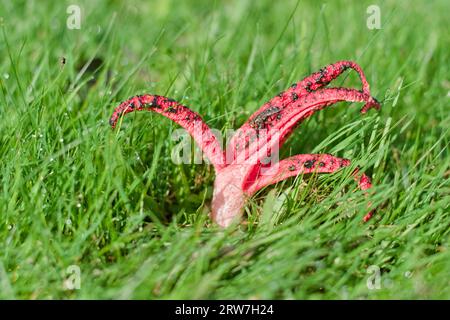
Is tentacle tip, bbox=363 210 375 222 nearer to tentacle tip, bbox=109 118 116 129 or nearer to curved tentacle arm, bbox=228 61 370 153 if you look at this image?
curved tentacle arm, bbox=228 61 370 153

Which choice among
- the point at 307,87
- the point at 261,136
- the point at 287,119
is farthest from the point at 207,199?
the point at 307,87

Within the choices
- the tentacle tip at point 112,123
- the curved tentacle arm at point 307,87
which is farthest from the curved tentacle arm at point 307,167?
the tentacle tip at point 112,123

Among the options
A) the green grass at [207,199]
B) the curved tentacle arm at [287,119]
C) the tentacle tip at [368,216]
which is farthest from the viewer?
the tentacle tip at [368,216]

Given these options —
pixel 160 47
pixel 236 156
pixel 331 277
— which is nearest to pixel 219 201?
pixel 236 156

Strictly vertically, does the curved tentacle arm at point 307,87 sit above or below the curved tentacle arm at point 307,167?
above

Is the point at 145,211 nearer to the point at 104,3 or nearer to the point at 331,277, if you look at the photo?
the point at 331,277

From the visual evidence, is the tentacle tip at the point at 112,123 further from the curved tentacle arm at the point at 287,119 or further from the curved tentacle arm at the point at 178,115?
the curved tentacle arm at the point at 287,119

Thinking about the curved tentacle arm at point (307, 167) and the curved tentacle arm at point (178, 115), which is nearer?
the curved tentacle arm at point (178, 115)
